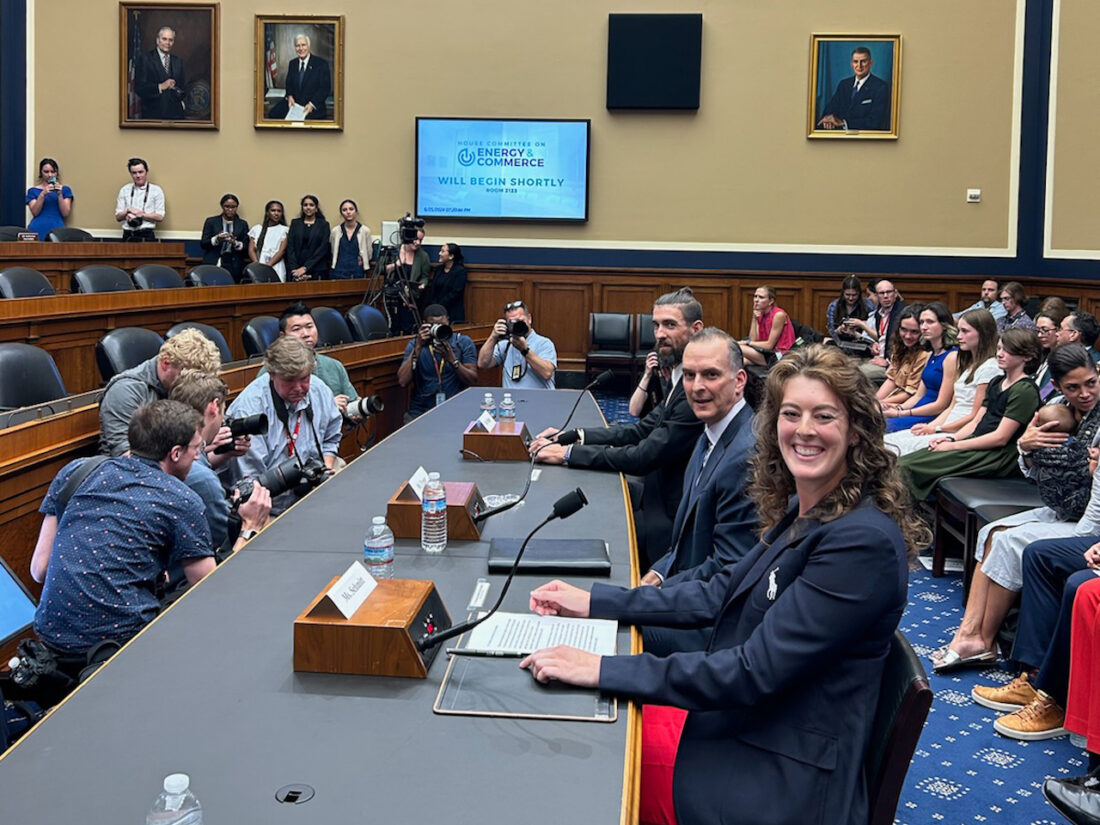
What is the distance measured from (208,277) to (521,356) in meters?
3.16

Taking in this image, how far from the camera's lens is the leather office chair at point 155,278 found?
8.20m

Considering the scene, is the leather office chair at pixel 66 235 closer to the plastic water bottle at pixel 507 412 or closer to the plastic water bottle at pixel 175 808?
the plastic water bottle at pixel 507 412

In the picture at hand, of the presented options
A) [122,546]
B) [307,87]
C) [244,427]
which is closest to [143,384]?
[244,427]

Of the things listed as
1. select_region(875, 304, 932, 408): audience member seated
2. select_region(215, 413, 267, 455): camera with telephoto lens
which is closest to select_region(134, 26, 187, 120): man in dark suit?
select_region(875, 304, 932, 408): audience member seated

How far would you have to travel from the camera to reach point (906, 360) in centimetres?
719

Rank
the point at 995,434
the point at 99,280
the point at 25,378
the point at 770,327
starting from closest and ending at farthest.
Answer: the point at 25,378, the point at 995,434, the point at 99,280, the point at 770,327

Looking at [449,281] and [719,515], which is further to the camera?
[449,281]

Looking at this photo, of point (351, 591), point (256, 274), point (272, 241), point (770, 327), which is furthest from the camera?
point (272, 241)

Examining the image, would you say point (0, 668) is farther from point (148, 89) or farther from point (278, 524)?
point (148, 89)

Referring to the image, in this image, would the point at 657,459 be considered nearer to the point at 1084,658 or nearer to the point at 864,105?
the point at 1084,658

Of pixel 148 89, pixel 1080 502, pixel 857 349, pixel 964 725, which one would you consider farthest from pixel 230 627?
pixel 148 89

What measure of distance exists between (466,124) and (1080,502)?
7995mm

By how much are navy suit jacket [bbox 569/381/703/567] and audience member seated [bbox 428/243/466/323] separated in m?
6.36

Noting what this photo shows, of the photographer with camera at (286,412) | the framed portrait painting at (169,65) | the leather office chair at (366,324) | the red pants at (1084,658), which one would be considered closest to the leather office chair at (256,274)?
the leather office chair at (366,324)
